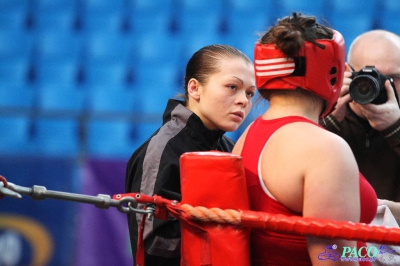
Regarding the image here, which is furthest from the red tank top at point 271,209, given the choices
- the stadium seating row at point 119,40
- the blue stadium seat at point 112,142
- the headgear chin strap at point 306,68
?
the stadium seating row at point 119,40

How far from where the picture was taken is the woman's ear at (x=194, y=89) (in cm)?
172

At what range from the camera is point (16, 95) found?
4.04m

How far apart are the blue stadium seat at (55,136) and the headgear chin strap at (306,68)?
2.50 metres

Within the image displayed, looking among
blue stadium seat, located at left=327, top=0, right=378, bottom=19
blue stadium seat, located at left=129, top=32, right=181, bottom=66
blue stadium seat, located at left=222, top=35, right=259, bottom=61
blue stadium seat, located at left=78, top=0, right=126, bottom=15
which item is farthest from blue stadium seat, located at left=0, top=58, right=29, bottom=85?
blue stadium seat, located at left=327, top=0, right=378, bottom=19

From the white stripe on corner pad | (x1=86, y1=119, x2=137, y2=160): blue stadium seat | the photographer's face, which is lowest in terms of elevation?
(x1=86, y1=119, x2=137, y2=160): blue stadium seat

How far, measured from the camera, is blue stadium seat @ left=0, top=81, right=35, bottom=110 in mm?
4012

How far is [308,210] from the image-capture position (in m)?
1.09

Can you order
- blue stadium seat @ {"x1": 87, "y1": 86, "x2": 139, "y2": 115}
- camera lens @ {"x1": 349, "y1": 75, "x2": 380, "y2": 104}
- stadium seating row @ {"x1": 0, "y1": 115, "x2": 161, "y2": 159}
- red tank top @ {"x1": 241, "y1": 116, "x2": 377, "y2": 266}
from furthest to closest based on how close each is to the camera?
blue stadium seat @ {"x1": 87, "y1": 86, "x2": 139, "y2": 115}
stadium seating row @ {"x1": 0, "y1": 115, "x2": 161, "y2": 159}
camera lens @ {"x1": 349, "y1": 75, "x2": 380, "y2": 104}
red tank top @ {"x1": 241, "y1": 116, "x2": 377, "y2": 266}

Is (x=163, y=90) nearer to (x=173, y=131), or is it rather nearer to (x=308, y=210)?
(x=173, y=131)

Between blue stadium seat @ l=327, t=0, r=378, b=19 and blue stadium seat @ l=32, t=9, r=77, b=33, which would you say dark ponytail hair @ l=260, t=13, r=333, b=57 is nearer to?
blue stadium seat @ l=327, t=0, r=378, b=19

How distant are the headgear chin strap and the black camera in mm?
586

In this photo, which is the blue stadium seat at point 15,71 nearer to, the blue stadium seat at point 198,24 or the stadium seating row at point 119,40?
the stadium seating row at point 119,40

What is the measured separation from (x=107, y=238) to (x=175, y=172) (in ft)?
4.46

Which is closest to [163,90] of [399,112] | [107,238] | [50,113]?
[50,113]
